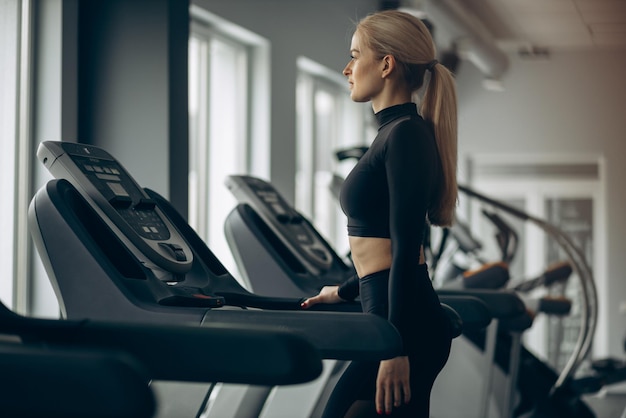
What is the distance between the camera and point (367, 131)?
7.32m

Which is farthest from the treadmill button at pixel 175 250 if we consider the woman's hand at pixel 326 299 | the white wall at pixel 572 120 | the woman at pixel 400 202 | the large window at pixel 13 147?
the white wall at pixel 572 120

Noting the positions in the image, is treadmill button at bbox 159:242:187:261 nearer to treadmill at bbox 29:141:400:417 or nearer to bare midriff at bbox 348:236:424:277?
treadmill at bbox 29:141:400:417

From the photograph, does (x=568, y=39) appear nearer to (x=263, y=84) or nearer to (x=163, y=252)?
(x=263, y=84)

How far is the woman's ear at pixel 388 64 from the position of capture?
181 centimetres

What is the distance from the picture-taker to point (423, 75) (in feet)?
6.10

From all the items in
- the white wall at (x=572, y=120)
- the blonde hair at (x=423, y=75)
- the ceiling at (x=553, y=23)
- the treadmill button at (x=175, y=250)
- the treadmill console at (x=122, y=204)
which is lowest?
the treadmill button at (x=175, y=250)

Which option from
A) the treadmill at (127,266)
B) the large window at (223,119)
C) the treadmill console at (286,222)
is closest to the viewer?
the treadmill at (127,266)

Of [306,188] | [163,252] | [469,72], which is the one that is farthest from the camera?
[469,72]

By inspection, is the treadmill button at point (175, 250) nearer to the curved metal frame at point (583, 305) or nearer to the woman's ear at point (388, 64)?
the woman's ear at point (388, 64)

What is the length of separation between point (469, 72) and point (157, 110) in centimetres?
599

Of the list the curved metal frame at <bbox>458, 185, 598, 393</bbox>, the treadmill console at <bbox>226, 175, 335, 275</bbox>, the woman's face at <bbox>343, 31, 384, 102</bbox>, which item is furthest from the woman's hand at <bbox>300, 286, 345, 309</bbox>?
the curved metal frame at <bbox>458, 185, 598, 393</bbox>

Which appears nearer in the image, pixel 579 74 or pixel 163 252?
pixel 163 252

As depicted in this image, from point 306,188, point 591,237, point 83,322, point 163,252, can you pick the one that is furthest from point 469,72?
point 83,322

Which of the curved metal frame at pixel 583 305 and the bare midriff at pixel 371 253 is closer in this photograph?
the bare midriff at pixel 371 253
